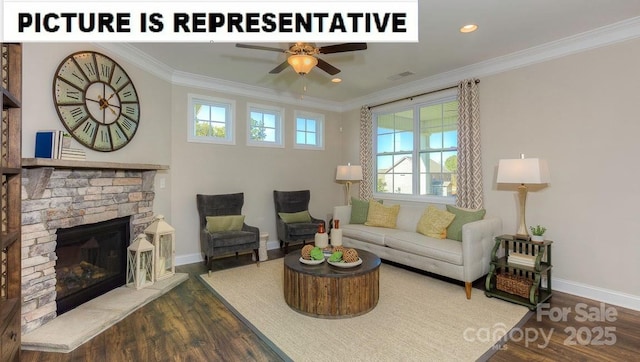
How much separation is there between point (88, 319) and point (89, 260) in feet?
2.25

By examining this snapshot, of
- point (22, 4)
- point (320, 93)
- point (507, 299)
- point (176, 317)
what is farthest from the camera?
point (320, 93)

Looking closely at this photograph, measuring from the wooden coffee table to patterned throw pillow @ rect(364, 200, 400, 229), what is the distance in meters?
1.74

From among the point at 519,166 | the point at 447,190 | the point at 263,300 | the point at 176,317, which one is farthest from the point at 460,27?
the point at 176,317

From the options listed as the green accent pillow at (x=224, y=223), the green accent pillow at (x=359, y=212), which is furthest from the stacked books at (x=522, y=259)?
the green accent pillow at (x=224, y=223)

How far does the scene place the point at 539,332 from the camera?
97.8 inches

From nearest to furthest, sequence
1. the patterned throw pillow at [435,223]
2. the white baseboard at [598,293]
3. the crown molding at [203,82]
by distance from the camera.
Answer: the white baseboard at [598,293] → the crown molding at [203,82] → the patterned throw pillow at [435,223]

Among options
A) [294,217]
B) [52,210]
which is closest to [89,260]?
[52,210]

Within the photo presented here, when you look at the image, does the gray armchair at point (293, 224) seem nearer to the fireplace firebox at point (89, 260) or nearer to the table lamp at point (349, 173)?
the table lamp at point (349, 173)

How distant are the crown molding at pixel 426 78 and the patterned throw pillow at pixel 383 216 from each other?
185 cm

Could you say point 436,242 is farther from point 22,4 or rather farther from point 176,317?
point 22,4

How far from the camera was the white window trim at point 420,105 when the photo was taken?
4.41 meters

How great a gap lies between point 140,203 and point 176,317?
155 centimetres

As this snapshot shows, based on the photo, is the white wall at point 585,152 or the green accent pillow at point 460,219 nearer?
the white wall at point 585,152

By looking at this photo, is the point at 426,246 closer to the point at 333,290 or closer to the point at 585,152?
the point at 333,290
